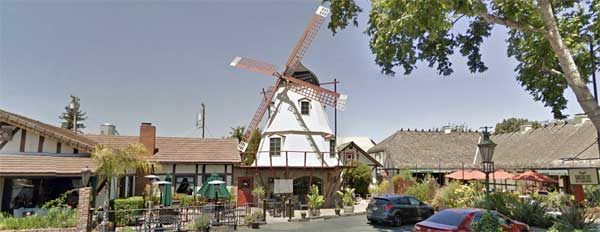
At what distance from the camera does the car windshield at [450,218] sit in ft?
35.4

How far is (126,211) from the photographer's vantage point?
15000mm

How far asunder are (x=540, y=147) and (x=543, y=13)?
22522 mm

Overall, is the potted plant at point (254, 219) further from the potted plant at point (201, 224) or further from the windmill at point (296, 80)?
the windmill at point (296, 80)

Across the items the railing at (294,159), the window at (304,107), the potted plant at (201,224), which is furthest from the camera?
the window at (304,107)

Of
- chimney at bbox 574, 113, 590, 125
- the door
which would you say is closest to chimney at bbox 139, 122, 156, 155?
the door

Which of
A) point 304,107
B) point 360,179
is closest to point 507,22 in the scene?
point 304,107

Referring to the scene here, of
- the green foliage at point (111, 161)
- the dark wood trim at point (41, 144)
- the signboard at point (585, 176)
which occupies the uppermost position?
the dark wood trim at point (41, 144)

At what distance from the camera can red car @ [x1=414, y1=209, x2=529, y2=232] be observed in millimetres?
10562

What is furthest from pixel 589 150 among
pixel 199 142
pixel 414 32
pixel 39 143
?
pixel 39 143

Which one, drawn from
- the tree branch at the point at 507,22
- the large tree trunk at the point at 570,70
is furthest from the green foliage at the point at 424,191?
the tree branch at the point at 507,22

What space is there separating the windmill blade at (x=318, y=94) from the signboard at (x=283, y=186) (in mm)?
6005

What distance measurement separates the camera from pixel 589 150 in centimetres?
2261

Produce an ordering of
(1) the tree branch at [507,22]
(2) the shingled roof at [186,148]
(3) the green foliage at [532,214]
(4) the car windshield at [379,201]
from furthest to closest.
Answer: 1. (2) the shingled roof at [186,148]
2. (4) the car windshield at [379,201]
3. (3) the green foliage at [532,214]
4. (1) the tree branch at [507,22]

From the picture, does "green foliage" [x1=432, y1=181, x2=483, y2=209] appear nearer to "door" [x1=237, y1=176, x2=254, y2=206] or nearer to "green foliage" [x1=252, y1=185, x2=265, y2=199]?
"green foliage" [x1=252, y1=185, x2=265, y2=199]
